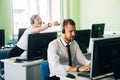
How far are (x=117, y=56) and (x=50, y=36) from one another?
1.19 m

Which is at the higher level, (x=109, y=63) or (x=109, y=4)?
(x=109, y=4)

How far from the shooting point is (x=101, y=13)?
6145 millimetres


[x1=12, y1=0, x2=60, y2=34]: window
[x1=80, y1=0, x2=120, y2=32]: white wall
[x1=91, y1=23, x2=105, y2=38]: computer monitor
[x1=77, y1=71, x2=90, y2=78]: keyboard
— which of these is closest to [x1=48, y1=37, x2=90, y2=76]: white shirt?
[x1=77, y1=71, x2=90, y2=78]: keyboard

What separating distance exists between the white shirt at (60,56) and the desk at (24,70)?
561 millimetres

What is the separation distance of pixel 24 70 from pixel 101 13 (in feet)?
11.6

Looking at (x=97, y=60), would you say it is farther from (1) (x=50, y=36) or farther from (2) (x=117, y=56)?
(1) (x=50, y=36)

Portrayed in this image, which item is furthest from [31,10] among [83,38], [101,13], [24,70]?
[24,70]

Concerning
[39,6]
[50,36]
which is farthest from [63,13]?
[50,36]

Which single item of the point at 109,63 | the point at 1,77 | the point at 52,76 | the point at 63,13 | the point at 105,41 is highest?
the point at 63,13

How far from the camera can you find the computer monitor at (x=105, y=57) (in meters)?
2.01

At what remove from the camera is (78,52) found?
2.92m

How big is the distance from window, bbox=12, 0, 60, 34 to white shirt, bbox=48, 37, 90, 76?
10.9ft

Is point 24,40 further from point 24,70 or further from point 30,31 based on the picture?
point 24,70

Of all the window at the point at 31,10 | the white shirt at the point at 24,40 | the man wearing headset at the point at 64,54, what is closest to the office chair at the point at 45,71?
the man wearing headset at the point at 64,54
